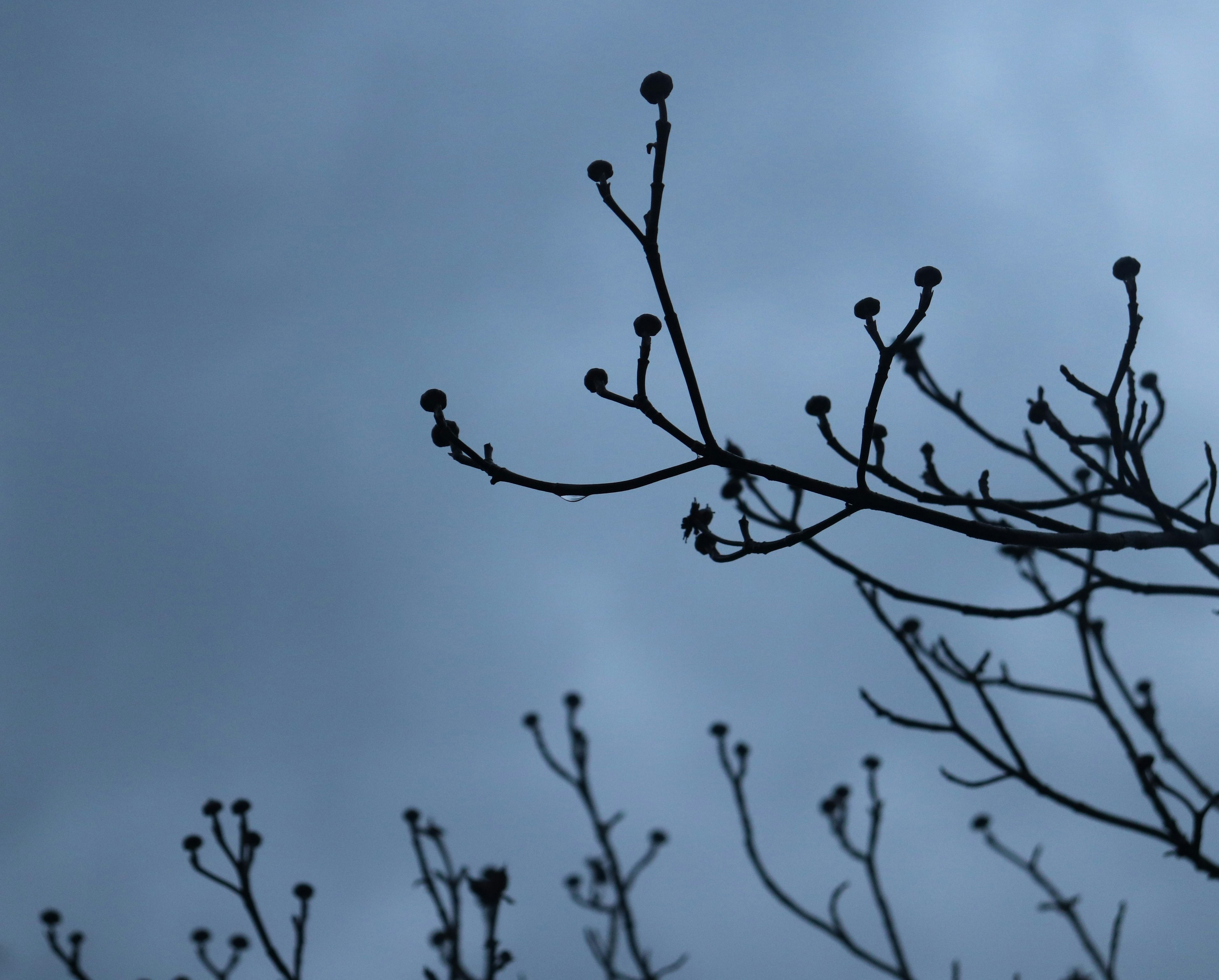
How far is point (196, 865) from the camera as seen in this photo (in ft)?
14.9

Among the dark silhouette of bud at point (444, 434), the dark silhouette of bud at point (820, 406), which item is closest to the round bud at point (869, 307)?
the dark silhouette of bud at point (820, 406)

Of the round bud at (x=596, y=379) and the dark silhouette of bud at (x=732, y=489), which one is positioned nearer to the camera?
the round bud at (x=596, y=379)

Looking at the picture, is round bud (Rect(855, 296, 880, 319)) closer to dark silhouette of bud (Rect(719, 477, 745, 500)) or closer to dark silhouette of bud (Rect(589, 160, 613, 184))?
dark silhouette of bud (Rect(589, 160, 613, 184))

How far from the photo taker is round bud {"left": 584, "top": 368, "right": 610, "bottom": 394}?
2578mm

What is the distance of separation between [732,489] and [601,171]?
1.99 m

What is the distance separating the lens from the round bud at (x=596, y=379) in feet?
8.46

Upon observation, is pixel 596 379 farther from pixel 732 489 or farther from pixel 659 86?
pixel 732 489

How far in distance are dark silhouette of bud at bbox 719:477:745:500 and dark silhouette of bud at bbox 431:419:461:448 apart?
1821 millimetres

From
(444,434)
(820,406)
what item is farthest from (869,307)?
(444,434)

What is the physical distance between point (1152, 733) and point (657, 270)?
4.41 metres

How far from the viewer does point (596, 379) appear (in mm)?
2578

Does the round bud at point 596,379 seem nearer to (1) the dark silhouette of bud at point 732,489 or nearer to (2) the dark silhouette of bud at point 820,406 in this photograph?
(2) the dark silhouette of bud at point 820,406

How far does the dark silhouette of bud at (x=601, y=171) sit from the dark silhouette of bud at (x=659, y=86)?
0.69 ft

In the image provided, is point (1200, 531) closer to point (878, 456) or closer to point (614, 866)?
point (878, 456)
